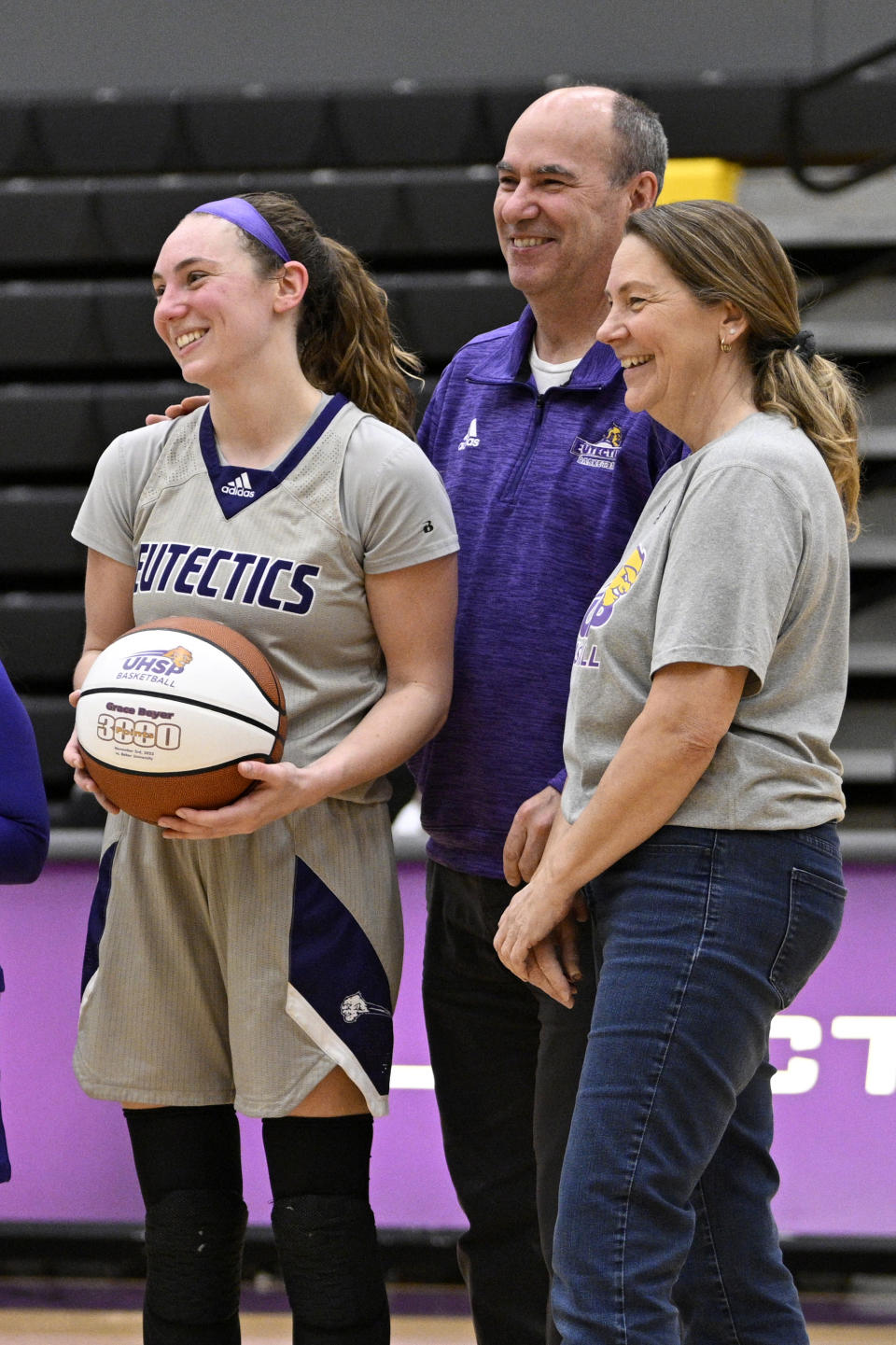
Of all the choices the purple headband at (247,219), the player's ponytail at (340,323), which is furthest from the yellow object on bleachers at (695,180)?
the purple headband at (247,219)

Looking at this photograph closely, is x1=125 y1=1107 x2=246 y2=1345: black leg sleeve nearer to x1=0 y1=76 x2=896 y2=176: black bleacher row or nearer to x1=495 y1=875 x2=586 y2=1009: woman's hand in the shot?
x1=495 y1=875 x2=586 y2=1009: woman's hand

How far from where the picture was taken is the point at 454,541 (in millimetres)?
1916

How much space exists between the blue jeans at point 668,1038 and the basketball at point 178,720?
1.48 ft

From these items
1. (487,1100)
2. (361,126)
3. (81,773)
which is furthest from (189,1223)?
(361,126)

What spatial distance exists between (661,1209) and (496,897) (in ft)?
1.71

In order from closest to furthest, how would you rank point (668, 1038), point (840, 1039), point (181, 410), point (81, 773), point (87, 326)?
point (668, 1038), point (81, 773), point (181, 410), point (840, 1039), point (87, 326)

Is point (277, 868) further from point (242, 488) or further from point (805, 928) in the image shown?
point (805, 928)

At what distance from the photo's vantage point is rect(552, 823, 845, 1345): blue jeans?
5.01ft

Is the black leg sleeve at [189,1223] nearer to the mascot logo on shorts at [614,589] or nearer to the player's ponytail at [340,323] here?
the mascot logo on shorts at [614,589]

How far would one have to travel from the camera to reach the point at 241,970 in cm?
185

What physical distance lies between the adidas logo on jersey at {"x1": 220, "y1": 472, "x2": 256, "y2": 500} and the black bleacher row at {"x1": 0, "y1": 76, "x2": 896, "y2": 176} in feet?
13.0

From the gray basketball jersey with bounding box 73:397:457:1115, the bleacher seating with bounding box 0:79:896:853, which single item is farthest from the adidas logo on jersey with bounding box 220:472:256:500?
the bleacher seating with bounding box 0:79:896:853

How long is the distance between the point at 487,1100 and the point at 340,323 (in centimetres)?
102

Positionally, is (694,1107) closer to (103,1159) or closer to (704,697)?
(704,697)
